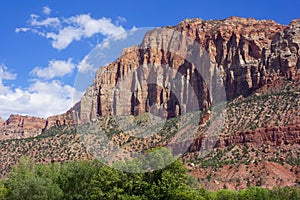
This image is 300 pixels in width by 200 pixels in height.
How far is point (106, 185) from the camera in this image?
37094mm

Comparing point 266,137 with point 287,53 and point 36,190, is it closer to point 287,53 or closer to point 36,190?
point 287,53

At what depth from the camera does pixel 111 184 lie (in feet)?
122

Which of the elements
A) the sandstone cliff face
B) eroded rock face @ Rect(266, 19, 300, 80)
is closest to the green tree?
eroded rock face @ Rect(266, 19, 300, 80)

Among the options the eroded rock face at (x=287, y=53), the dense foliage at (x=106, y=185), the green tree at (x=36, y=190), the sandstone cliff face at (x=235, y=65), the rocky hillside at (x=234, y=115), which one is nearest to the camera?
the dense foliage at (x=106, y=185)

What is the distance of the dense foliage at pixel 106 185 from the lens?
35219mm

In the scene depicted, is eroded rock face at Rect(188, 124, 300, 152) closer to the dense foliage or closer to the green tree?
the dense foliage

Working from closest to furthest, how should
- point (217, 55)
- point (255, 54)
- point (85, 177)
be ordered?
point (85, 177)
point (255, 54)
point (217, 55)

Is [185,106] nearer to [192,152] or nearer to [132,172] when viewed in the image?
[192,152]

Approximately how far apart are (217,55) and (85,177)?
156 meters

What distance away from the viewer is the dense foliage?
116ft

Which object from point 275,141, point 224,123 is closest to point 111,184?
point 275,141

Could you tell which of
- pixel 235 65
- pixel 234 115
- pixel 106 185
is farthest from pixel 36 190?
pixel 235 65

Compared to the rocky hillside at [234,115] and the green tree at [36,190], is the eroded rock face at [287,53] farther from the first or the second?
the green tree at [36,190]

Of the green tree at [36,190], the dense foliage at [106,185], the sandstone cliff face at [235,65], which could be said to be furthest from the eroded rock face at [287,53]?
the green tree at [36,190]
